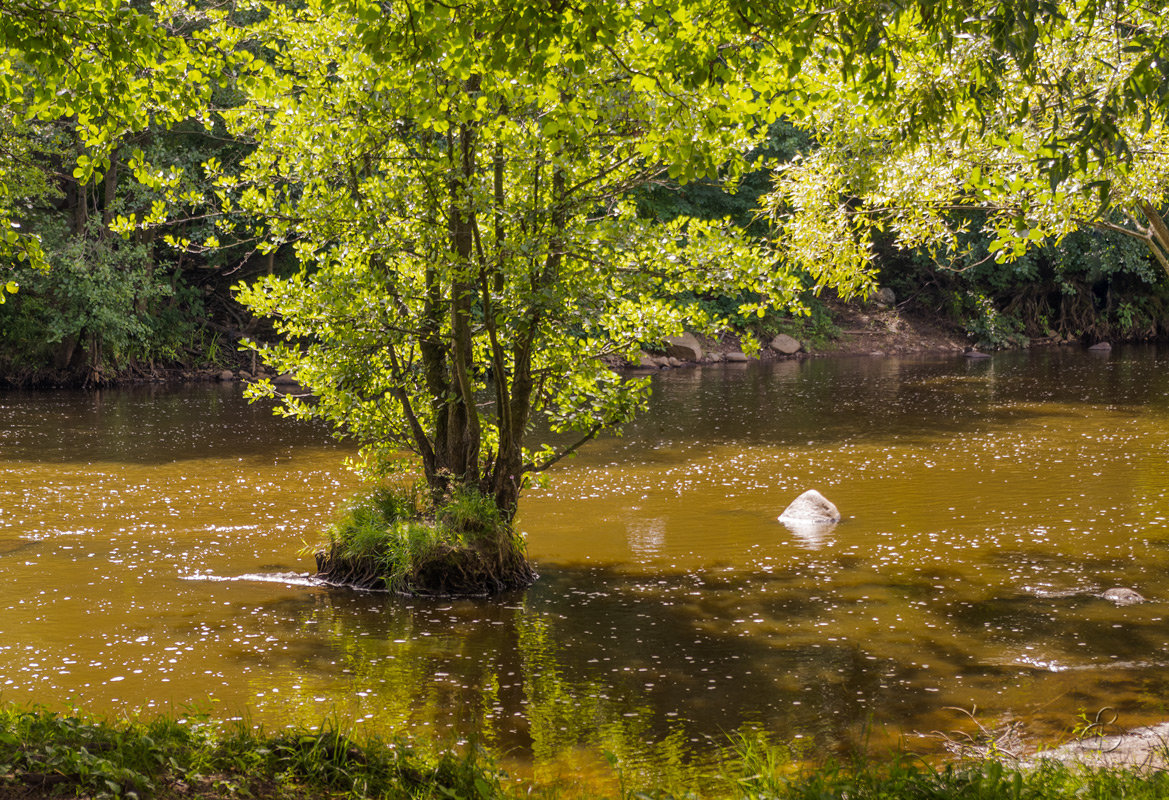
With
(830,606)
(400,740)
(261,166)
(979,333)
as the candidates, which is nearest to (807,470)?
(830,606)

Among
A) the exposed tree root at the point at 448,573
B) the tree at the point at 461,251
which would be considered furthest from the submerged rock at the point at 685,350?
the exposed tree root at the point at 448,573

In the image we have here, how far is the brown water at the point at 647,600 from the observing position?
7.97m

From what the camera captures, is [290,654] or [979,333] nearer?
[290,654]

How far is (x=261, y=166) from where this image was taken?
11.3 metres

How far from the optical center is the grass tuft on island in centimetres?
1105

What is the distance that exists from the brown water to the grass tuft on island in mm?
334

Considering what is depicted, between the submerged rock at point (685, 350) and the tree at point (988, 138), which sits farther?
the submerged rock at point (685, 350)

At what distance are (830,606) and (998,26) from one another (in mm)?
6241

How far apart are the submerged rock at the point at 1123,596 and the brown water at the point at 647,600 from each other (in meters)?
0.15

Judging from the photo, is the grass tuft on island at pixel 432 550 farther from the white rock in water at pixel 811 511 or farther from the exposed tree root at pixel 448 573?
the white rock in water at pixel 811 511

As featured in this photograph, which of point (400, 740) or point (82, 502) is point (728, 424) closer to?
point (82, 502)

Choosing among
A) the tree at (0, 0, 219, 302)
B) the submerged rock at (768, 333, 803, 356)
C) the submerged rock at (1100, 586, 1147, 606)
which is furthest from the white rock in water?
the submerged rock at (768, 333, 803, 356)

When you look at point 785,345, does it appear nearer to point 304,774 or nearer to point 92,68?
point 92,68

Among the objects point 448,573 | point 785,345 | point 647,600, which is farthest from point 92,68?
point 785,345
